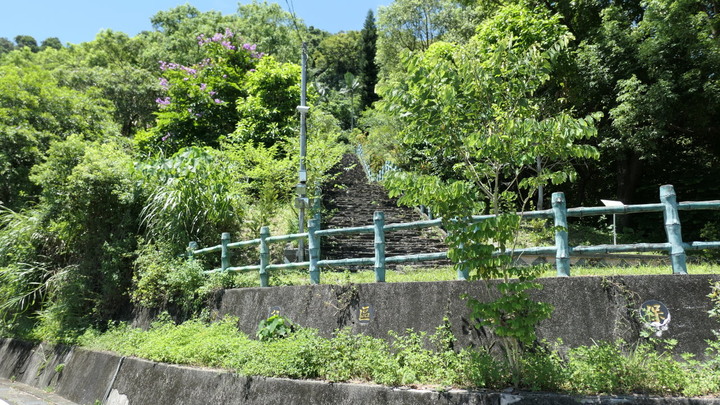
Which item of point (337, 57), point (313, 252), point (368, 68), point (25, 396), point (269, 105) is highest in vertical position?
point (337, 57)

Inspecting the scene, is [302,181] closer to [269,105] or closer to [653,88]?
[269,105]

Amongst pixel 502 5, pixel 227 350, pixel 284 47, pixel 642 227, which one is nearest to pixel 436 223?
pixel 227 350

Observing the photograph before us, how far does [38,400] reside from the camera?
1005 cm

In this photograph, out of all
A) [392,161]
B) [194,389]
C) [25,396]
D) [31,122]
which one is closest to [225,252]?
[194,389]

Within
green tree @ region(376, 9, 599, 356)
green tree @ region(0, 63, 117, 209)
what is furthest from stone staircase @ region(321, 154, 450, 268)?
green tree @ region(0, 63, 117, 209)

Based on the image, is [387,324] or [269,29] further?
[269,29]

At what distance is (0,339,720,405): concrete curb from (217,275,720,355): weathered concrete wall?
993 millimetres

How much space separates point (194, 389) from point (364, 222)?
8.54 meters

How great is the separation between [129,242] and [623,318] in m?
10.4

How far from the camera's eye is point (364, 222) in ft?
51.0

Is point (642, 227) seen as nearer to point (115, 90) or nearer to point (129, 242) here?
point (129, 242)

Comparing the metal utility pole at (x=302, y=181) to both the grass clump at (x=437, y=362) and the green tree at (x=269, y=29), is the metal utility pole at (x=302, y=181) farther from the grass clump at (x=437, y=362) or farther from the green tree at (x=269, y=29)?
the green tree at (x=269, y=29)

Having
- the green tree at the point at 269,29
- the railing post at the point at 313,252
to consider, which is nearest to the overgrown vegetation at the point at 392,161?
the railing post at the point at 313,252

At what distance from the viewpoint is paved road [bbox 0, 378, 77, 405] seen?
32.1ft
